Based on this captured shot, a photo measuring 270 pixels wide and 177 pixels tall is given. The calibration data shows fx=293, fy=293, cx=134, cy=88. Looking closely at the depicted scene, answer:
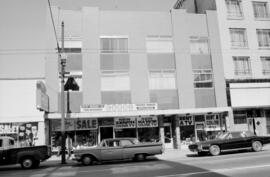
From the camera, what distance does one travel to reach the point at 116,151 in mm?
16250

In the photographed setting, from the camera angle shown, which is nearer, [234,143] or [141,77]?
[234,143]

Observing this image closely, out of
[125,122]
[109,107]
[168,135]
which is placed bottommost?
[168,135]

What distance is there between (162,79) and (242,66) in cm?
769

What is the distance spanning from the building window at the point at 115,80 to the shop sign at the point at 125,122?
246cm

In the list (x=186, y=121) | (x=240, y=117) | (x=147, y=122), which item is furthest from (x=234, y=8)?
(x=147, y=122)

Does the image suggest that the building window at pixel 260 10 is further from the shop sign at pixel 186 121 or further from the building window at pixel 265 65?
the shop sign at pixel 186 121

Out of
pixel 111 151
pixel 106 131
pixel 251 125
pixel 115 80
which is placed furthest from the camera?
pixel 251 125

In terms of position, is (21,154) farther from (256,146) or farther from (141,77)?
(256,146)

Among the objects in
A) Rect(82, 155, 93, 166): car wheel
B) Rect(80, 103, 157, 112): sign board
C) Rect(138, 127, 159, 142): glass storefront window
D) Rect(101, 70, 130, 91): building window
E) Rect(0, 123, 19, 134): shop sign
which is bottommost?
Rect(82, 155, 93, 166): car wheel

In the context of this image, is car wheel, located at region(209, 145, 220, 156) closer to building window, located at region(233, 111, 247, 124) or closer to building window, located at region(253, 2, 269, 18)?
building window, located at region(233, 111, 247, 124)

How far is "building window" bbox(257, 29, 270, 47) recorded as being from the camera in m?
27.4

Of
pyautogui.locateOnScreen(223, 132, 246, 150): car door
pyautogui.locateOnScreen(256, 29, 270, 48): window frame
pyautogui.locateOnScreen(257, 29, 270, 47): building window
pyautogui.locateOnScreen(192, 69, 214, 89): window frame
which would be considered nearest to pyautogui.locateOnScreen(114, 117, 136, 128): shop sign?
pyautogui.locateOnScreen(192, 69, 214, 89): window frame

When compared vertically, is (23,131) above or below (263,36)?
below

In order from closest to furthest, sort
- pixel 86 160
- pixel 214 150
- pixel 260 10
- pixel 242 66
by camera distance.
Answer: pixel 86 160
pixel 214 150
pixel 242 66
pixel 260 10
